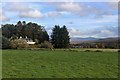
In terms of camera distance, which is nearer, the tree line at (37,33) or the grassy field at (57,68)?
the grassy field at (57,68)

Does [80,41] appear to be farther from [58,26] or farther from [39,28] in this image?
[39,28]

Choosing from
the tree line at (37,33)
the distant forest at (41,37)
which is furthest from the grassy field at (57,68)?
the tree line at (37,33)

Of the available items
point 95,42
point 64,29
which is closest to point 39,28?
point 64,29

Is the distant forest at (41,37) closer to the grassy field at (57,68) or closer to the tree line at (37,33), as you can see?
the tree line at (37,33)

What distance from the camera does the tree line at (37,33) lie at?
283ft

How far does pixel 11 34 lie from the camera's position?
100812mm

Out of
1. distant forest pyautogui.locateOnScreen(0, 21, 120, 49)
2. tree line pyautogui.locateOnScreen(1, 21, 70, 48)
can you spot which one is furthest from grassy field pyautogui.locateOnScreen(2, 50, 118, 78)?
tree line pyautogui.locateOnScreen(1, 21, 70, 48)

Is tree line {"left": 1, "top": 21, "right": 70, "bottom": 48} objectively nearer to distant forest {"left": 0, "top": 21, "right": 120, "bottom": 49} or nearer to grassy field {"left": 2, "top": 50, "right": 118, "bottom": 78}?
distant forest {"left": 0, "top": 21, "right": 120, "bottom": 49}

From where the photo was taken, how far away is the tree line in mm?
86375

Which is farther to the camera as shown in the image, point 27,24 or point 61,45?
point 27,24

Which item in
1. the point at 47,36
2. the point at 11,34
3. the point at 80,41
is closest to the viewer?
the point at 80,41

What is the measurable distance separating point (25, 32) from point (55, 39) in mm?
19807

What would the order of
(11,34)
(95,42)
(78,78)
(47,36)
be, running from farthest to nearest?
(11,34)
(47,36)
(95,42)
(78,78)

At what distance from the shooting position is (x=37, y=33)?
9925 cm
